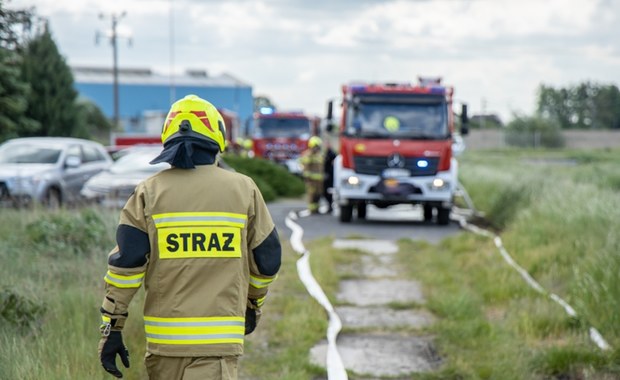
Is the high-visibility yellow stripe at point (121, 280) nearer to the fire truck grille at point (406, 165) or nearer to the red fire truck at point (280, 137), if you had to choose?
the fire truck grille at point (406, 165)

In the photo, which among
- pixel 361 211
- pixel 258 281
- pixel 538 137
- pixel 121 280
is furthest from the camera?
pixel 538 137

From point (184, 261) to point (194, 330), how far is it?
290mm

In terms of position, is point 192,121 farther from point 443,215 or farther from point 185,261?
point 443,215

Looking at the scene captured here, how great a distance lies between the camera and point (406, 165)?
1680cm

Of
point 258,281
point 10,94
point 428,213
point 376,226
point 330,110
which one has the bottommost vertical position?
point 376,226

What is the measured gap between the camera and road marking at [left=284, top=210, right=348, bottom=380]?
632cm

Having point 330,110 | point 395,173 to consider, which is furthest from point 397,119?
point 330,110

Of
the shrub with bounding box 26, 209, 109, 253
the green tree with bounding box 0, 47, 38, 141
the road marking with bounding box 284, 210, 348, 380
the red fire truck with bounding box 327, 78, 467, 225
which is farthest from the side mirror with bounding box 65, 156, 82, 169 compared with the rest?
the shrub with bounding box 26, 209, 109, 253

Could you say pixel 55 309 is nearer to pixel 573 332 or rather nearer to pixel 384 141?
pixel 573 332

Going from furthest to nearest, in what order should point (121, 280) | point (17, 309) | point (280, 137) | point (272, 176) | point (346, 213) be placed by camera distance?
point (280, 137), point (272, 176), point (346, 213), point (17, 309), point (121, 280)

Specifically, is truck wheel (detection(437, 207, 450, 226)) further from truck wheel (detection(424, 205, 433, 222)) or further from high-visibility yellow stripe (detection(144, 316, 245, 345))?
high-visibility yellow stripe (detection(144, 316, 245, 345))

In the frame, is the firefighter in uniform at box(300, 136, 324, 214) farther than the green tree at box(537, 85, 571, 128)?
No

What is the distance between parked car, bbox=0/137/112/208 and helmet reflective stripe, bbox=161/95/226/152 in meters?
11.8

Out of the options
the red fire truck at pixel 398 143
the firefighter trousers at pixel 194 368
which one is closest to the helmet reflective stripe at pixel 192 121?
the firefighter trousers at pixel 194 368
